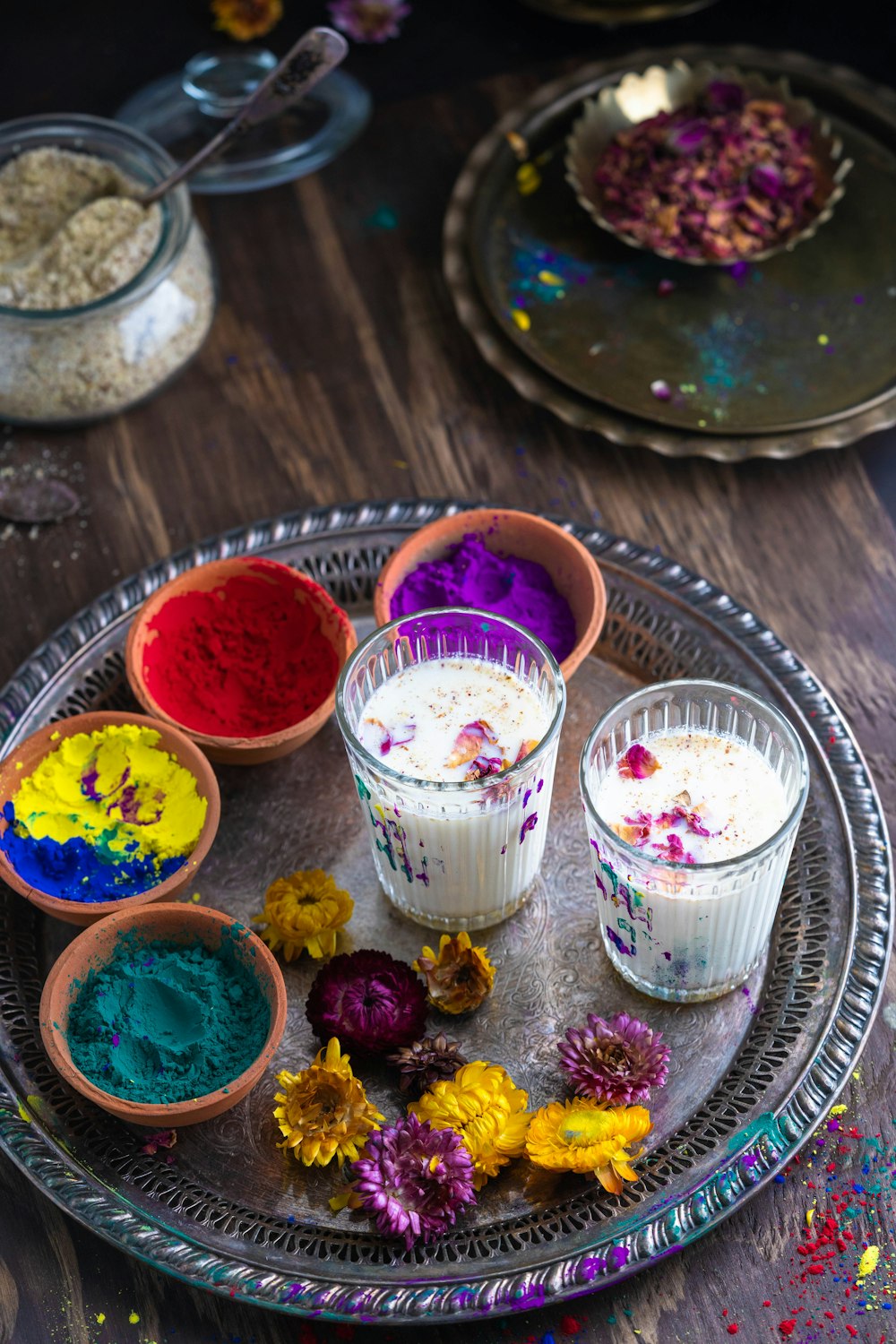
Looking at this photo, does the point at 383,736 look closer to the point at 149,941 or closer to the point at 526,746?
the point at 526,746

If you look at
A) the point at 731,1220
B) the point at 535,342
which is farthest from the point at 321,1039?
the point at 535,342

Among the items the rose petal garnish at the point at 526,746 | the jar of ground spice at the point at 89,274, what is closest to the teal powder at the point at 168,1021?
the rose petal garnish at the point at 526,746

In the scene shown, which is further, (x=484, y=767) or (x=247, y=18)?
(x=247, y=18)

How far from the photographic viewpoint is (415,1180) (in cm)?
130

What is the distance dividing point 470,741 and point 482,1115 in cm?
37

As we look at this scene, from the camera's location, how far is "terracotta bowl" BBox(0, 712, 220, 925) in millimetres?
1445

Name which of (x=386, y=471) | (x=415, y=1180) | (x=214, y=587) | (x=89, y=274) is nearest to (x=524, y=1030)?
(x=415, y=1180)

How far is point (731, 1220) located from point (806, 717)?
22.9 inches

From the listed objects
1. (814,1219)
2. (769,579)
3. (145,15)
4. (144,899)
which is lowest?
(814,1219)

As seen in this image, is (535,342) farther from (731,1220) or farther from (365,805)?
(731,1220)

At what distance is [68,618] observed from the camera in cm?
190

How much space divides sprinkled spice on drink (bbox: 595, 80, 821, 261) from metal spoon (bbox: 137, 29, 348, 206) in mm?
484

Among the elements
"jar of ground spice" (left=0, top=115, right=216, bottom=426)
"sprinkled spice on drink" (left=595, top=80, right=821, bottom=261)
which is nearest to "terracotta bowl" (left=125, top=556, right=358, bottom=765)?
"jar of ground spice" (left=0, top=115, right=216, bottom=426)

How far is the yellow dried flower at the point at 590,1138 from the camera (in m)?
1.30
